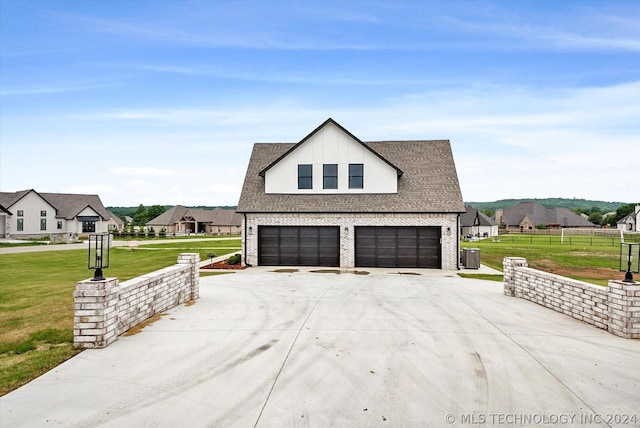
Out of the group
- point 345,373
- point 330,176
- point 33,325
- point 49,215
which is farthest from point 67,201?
point 345,373

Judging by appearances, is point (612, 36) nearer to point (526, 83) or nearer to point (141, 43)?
point (526, 83)

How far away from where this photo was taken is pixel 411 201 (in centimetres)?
2052

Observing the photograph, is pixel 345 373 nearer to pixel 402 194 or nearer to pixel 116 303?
pixel 116 303

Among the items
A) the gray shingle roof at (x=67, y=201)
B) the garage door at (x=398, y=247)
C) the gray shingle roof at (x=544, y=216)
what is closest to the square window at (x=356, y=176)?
the garage door at (x=398, y=247)

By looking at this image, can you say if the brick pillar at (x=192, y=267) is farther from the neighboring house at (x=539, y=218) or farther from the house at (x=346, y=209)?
the neighboring house at (x=539, y=218)

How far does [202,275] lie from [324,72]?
2107 cm

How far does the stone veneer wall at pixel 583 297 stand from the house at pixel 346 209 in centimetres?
715

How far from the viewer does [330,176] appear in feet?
71.2

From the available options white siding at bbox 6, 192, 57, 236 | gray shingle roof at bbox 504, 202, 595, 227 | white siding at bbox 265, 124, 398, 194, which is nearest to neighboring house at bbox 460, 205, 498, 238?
gray shingle roof at bbox 504, 202, 595, 227

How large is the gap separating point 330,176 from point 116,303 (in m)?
15.5

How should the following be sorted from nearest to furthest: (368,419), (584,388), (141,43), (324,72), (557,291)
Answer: (368,419)
(584,388)
(557,291)
(141,43)
(324,72)

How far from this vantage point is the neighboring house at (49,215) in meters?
53.0

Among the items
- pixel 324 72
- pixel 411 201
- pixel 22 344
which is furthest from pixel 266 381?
pixel 324 72

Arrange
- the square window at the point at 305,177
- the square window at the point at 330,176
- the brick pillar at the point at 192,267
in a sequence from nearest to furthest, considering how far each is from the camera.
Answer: the brick pillar at the point at 192,267
the square window at the point at 330,176
the square window at the point at 305,177
